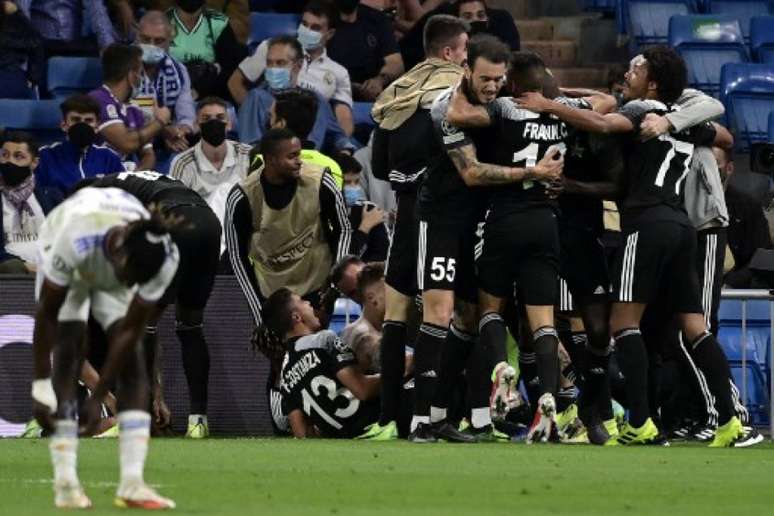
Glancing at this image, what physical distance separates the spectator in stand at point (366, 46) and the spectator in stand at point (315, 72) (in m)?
0.58

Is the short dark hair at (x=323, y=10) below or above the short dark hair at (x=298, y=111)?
above

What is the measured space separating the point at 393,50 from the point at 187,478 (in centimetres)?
1020

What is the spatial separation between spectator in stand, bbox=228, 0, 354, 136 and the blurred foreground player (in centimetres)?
985

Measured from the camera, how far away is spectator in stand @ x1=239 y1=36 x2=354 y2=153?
56.4 feet

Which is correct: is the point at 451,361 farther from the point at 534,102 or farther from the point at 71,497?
the point at 71,497

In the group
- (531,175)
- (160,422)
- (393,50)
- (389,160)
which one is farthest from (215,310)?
(393,50)

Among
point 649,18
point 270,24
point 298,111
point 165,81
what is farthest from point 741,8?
point 298,111

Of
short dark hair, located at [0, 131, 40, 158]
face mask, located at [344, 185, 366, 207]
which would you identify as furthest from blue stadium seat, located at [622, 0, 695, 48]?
short dark hair, located at [0, 131, 40, 158]

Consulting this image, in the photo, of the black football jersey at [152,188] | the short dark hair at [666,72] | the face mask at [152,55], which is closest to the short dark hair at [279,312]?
the black football jersey at [152,188]

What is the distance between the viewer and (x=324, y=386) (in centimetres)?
1309

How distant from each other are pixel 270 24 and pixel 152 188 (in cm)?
676

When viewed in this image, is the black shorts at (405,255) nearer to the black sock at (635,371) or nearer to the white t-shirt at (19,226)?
the black sock at (635,371)

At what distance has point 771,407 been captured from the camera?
14.1 metres

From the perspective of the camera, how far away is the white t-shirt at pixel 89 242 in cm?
757
